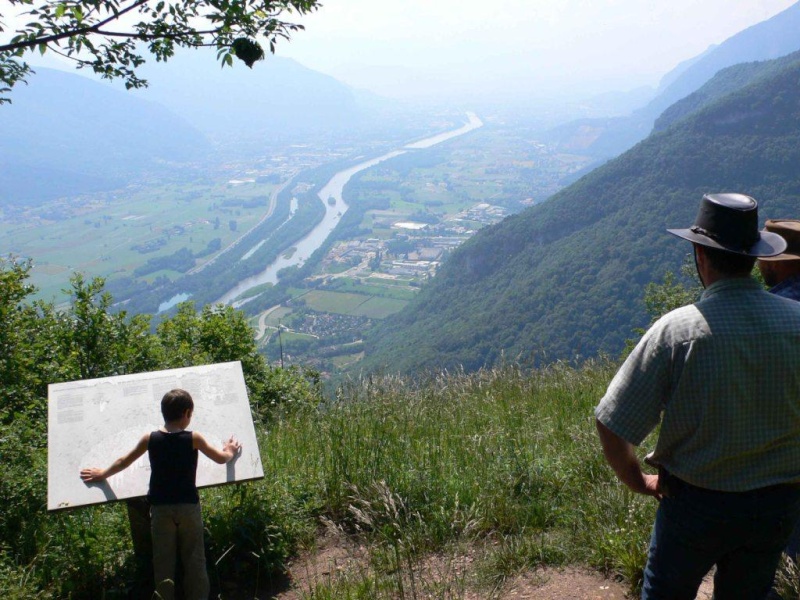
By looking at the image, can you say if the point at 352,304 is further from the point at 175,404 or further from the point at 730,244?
the point at 730,244

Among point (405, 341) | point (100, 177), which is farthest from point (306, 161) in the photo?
point (405, 341)

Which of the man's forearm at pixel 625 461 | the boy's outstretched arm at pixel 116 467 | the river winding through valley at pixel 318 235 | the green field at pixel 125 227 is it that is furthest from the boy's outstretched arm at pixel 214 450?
the green field at pixel 125 227

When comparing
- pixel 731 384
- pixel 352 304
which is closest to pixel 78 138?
pixel 352 304

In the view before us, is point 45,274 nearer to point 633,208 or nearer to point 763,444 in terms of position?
point 633,208

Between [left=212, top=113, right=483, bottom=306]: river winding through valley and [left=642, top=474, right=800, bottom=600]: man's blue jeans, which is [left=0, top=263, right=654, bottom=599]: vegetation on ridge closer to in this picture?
[left=642, top=474, right=800, bottom=600]: man's blue jeans

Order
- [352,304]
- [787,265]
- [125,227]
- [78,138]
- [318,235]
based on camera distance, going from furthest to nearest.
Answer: [78,138]
[318,235]
[125,227]
[352,304]
[787,265]

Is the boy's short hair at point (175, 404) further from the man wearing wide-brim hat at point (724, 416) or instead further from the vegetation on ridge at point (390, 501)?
the man wearing wide-brim hat at point (724, 416)

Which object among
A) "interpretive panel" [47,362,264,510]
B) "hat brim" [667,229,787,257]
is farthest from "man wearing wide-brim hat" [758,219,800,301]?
"interpretive panel" [47,362,264,510]
